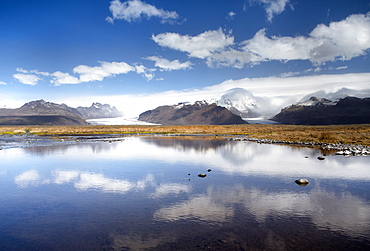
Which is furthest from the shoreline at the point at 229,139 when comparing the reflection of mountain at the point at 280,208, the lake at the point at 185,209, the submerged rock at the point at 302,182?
the reflection of mountain at the point at 280,208

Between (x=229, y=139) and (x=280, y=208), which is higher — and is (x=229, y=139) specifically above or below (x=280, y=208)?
above

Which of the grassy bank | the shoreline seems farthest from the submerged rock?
the grassy bank

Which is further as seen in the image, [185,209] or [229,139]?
[229,139]

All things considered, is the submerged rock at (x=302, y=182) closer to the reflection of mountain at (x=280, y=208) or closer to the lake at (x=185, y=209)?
the lake at (x=185, y=209)

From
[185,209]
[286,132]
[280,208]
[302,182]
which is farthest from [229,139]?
[185,209]

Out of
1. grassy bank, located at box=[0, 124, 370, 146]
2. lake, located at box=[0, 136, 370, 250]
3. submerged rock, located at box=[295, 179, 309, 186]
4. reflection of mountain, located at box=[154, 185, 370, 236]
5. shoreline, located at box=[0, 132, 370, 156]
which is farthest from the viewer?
grassy bank, located at box=[0, 124, 370, 146]

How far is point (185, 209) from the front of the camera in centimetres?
1864

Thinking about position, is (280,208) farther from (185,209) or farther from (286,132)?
(286,132)

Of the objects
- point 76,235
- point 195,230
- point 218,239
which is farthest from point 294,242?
point 76,235

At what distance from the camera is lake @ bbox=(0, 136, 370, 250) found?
13.8 meters

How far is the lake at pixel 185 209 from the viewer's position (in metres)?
13.8

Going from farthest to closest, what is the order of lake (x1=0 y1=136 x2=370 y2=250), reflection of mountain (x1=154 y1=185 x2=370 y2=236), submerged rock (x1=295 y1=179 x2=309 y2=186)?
1. submerged rock (x1=295 y1=179 x2=309 y2=186)
2. reflection of mountain (x1=154 y1=185 x2=370 y2=236)
3. lake (x1=0 y1=136 x2=370 y2=250)

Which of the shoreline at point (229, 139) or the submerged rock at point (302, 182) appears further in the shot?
the shoreline at point (229, 139)

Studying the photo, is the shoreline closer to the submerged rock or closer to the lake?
the lake
